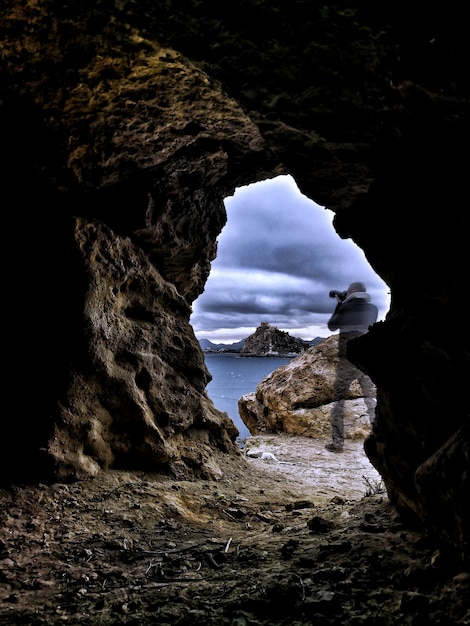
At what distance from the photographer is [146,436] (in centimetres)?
584

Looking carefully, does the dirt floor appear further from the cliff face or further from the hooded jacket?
the hooded jacket

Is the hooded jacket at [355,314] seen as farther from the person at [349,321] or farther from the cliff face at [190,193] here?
the cliff face at [190,193]

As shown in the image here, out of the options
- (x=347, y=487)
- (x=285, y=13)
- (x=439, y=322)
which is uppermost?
(x=285, y=13)

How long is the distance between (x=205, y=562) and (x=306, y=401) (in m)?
9.99

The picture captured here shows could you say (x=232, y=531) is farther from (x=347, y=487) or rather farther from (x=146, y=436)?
(x=347, y=487)

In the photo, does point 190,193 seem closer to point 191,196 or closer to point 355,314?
point 191,196

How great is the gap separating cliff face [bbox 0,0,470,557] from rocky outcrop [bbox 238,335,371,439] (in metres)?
5.27

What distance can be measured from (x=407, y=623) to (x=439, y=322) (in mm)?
1964

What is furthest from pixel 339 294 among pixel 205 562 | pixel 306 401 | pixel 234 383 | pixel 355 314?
pixel 234 383

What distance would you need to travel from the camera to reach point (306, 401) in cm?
1282

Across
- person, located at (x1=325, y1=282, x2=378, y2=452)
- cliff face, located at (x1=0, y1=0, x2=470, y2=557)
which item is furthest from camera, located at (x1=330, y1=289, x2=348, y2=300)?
cliff face, located at (x1=0, y1=0, x2=470, y2=557)

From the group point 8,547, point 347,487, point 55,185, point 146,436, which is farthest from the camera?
point 347,487

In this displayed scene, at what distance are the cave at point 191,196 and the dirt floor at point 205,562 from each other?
12.7 inches

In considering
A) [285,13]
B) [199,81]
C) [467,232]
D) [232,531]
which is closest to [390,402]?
[467,232]
